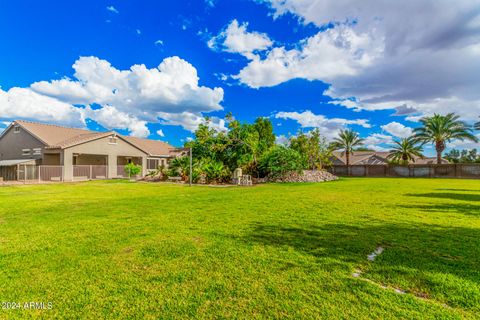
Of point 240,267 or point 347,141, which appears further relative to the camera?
point 347,141

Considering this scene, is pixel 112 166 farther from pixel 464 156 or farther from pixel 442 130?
pixel 464 156

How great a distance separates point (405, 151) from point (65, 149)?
43.1 metres

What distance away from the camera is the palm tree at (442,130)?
3216cm

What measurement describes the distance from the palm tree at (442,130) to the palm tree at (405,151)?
7.49ft

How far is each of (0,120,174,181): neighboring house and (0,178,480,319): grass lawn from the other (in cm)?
2015

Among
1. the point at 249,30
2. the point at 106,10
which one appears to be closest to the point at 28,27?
the point at 106,10

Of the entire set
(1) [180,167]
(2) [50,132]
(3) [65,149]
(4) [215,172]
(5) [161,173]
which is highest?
(2) [50,132]

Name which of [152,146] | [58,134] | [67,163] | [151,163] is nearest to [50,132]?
[58,134]

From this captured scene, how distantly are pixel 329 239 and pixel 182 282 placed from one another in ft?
10.1

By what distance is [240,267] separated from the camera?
3689 mm

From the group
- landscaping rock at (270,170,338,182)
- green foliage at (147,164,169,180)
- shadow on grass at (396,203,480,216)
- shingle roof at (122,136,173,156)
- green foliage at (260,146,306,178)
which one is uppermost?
shingle roof at (122,136,173,156)

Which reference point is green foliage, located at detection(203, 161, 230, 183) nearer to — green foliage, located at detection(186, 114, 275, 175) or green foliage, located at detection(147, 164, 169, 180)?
green foliage, located at detection(186, 114, 275, 175)

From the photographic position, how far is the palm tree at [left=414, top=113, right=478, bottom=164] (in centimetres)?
3216

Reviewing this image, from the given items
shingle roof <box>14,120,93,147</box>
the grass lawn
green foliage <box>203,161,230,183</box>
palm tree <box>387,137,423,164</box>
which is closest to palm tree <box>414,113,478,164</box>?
palm tree <box>387,137,423,164</box>
